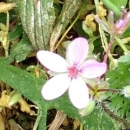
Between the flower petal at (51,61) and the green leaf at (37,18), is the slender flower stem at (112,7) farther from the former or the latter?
the flower petal at (51,61)

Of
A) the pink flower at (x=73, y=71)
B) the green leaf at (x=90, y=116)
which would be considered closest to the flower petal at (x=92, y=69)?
the pink flower at (x=73, y=71)

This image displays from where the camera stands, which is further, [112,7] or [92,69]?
[112,7]

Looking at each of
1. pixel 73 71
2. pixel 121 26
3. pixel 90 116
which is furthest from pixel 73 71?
pixel 90 116

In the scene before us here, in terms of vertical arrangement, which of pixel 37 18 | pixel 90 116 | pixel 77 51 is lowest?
pixel 90 116

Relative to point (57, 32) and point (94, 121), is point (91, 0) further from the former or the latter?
point (94, 121)

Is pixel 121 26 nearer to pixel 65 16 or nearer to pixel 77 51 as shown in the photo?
pixel 77 51

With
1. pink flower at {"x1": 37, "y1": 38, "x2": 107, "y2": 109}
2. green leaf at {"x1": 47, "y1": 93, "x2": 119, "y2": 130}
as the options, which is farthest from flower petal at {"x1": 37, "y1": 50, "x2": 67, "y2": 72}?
green leaf at {"x1": 47, "y1": 93, "x2": 119, "y2": 130}

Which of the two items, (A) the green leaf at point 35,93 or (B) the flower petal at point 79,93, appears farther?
(A) the green leaf at point 35,93
